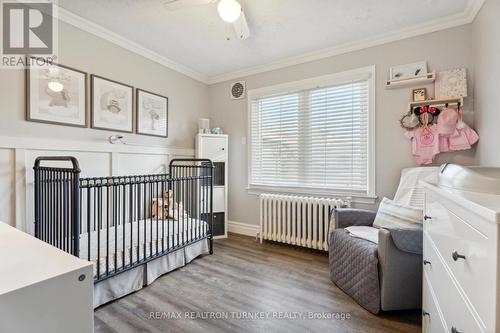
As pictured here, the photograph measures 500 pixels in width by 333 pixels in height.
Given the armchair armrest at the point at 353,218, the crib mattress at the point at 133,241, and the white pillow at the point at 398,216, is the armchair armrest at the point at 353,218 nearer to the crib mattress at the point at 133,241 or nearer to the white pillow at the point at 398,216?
the white pillow at the point at 398,216

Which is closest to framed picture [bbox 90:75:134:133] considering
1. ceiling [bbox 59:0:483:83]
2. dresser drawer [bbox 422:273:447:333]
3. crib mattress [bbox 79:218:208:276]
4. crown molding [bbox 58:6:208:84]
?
crown molding [bbox 58:6:208:84]

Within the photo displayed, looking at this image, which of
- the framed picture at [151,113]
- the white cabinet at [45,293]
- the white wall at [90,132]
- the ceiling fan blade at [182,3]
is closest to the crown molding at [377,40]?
the white wall at [90,132]

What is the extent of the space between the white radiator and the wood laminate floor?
0.34 m

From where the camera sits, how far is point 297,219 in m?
2.79

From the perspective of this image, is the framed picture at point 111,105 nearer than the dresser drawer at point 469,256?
No

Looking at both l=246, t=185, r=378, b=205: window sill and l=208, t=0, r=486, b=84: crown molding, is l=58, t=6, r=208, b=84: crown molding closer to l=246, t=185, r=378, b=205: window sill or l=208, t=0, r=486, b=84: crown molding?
l=208, t=0, r=486, b=84: crown molding

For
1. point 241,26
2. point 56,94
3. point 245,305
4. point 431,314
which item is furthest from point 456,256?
point 56,94

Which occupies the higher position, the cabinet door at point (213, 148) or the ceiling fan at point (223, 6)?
the ceiling fan at point (223, 6)

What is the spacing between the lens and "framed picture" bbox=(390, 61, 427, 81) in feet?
7.41

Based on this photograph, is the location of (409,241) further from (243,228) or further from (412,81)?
(243,228)

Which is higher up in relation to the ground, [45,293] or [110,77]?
[110,77]

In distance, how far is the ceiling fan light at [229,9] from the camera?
156 centimetres

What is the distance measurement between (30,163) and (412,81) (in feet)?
11.5

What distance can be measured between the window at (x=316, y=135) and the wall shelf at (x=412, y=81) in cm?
18
